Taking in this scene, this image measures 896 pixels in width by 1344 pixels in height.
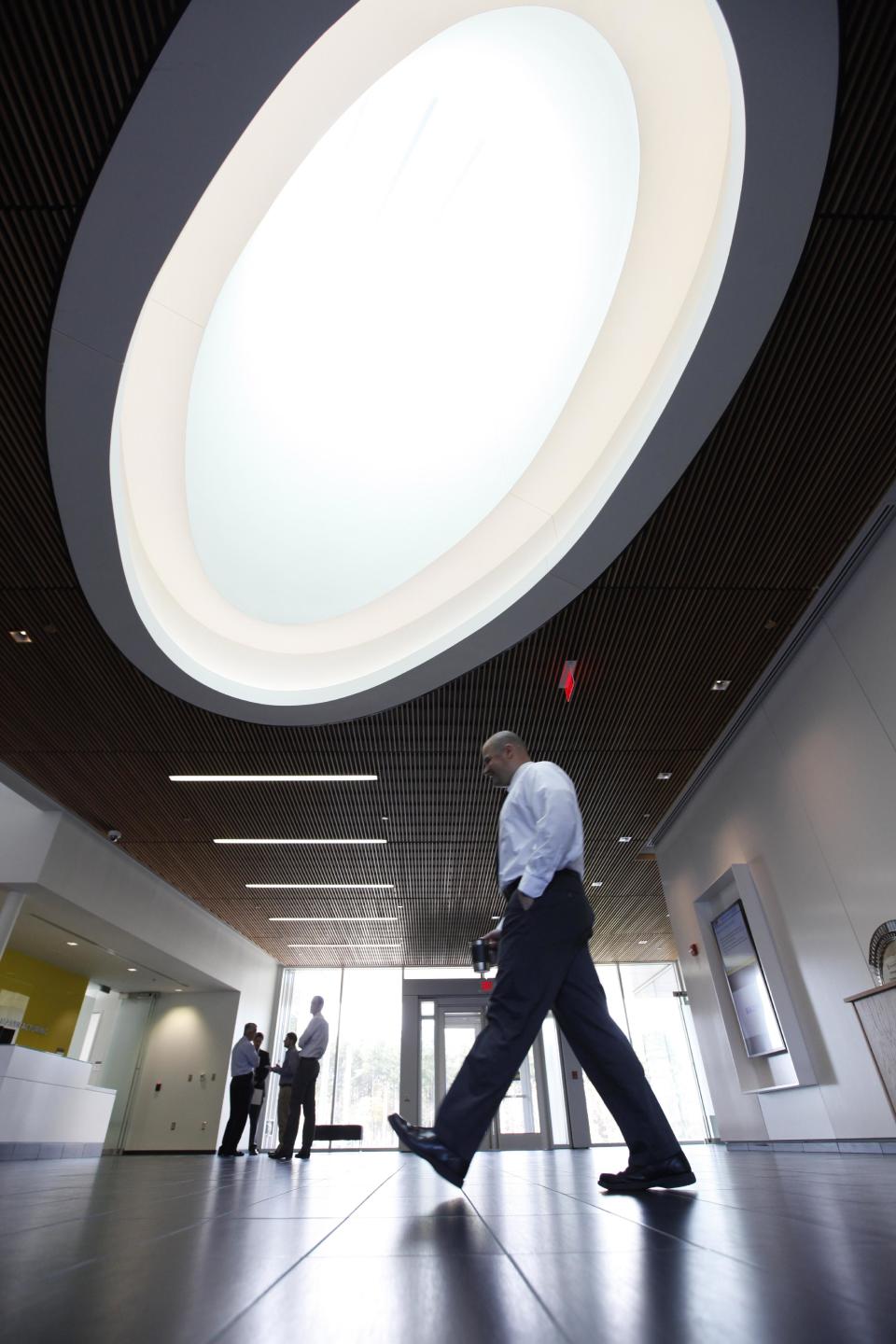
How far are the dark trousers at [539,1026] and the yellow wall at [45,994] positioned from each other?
37.6 feet

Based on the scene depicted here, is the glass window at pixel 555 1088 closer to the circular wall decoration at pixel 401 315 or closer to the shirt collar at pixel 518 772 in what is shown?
the circular wall decoration at pixel 401 315

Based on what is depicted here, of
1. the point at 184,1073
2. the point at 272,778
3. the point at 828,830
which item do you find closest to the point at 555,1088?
the point at 184,1073

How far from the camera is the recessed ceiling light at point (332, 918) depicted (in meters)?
12.4

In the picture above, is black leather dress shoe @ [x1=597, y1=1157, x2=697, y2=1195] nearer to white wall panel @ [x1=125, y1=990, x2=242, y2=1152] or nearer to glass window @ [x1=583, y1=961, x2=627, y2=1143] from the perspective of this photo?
glass window @ [x1=583, y1=961, x2=627, y2=1143]

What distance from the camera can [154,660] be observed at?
5688mm

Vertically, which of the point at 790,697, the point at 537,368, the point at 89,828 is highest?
the point at 537,368

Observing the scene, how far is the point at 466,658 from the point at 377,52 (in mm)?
3614

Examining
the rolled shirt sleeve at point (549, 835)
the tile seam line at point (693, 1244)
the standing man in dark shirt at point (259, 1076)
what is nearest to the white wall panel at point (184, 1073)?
the standing man in dark shirt at point (259, 1076)

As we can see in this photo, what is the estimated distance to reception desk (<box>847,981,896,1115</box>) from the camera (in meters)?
4.18

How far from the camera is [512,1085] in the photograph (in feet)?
38.7

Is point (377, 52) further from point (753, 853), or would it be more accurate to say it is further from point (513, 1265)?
point (753, 853)

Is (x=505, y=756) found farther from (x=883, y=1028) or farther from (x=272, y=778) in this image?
(x=272, y=778)

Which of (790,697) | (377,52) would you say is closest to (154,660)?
(377,52)

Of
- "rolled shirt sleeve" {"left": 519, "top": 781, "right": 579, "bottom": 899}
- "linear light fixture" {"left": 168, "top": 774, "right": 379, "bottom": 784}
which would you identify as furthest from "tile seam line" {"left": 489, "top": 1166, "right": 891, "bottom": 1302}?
"linear light fixture" {"left": 168, "top": 774, "right": 379, "bottom": 784}
